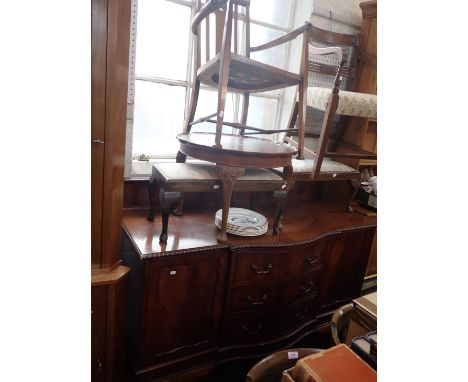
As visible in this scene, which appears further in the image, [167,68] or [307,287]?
[167,68]

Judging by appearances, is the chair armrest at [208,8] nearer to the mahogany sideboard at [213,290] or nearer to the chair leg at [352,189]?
the mahogany sideboard at [213,290]

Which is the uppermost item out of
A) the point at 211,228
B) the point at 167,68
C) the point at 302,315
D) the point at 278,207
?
the point at 167,68

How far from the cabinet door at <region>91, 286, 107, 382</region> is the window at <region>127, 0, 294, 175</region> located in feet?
2.68

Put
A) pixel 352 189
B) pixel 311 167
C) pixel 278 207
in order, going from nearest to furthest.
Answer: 1. pixel 278 207
2. pixel 311 167
3. pixel 352 189

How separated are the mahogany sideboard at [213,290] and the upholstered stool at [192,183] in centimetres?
13

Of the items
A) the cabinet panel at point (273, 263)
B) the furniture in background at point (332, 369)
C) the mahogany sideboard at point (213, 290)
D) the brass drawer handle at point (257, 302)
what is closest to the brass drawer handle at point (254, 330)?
the mahogany sideboard at point (213, 290)

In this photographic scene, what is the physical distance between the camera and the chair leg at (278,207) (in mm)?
1774

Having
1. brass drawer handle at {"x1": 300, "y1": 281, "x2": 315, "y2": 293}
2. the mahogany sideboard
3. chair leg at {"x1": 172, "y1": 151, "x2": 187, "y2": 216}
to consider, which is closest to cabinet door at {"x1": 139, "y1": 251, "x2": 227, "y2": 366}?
the mahogany sideboard

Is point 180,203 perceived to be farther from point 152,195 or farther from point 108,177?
point 108,177

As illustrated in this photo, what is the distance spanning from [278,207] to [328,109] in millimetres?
651

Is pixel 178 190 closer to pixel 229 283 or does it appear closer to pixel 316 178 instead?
pixel 229 283

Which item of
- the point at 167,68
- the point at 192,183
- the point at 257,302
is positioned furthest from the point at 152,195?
the point at 167,68

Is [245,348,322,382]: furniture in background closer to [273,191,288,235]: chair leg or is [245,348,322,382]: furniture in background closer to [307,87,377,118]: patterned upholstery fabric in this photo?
[273,191,288,235]: chair leg

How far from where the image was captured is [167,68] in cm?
209
